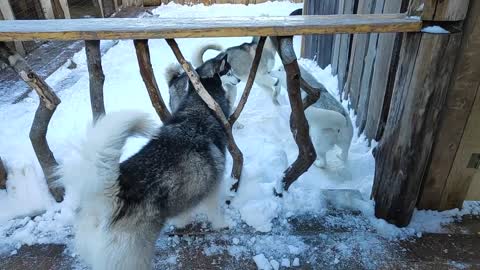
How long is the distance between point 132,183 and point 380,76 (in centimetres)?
222

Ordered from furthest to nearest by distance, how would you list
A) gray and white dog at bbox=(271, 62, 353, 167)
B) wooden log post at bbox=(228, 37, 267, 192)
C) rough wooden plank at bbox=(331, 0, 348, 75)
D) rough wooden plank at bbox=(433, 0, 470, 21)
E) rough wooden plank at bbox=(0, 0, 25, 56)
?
rough wooden plank at bbox=(0, 0, 25, 56) → rough wooden plank at bbox=(331, 0, 348, 75) → gray and white dog at bbox=(271, 62, 353, 167) → wooden log post at bbox=(228, 37, 267, 192) → rough wooden plank at bbox=(433, 0, 470, 21)

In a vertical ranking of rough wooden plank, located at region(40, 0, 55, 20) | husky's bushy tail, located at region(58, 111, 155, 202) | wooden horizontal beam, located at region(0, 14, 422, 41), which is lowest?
husky's bushy tail, located at region(58, 111, 155, 202)

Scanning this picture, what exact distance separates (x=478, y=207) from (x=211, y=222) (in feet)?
6.26

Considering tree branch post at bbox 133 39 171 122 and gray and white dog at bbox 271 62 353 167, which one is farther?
gray and white dog at bbox 271 62 353 167

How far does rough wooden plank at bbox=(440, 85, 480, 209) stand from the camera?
2120mm

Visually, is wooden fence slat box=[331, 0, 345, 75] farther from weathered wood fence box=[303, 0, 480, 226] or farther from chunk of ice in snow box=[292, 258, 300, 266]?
chunk of ice in snow box=[292, 258, 300, 266]

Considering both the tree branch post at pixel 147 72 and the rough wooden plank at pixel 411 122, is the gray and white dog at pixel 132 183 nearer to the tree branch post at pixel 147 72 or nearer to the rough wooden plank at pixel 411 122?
the tree branch post at pixel 147 72

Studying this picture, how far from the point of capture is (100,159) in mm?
1594

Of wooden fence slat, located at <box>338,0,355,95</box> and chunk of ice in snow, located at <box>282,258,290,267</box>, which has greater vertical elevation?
wooden fence slat, located at <box>338,0,355,95</box>

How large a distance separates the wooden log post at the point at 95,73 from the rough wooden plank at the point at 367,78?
2.28 m

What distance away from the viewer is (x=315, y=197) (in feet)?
8.61

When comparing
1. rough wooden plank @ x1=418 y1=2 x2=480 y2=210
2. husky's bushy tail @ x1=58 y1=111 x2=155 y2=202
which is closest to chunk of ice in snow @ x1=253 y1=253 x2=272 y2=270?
husky's bushy tail @ x1=58 y1=111 x2=155 y2=202

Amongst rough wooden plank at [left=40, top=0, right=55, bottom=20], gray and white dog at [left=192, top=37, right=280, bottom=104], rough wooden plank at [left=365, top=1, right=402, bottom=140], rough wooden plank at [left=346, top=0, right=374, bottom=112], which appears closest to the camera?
rough wooden plank at [left=365, top=1, right=402, bottom=140]

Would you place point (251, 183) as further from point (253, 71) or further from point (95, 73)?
point (95, 73)
